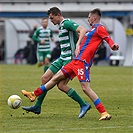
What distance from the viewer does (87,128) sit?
9.58 metres

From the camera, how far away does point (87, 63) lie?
10.7 metres

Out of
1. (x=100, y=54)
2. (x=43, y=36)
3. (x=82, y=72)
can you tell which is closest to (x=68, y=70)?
(x=82, y=72)

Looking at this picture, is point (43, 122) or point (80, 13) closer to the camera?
point (43, 122)

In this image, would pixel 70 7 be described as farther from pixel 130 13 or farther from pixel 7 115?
pixel 7 115

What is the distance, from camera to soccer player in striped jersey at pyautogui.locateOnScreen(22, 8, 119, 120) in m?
10.6

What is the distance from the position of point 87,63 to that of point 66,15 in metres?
34.4

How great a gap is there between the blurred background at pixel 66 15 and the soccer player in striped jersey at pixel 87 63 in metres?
25.5

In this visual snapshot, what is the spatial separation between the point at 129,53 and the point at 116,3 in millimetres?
6536

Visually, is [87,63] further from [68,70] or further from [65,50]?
[65,50]

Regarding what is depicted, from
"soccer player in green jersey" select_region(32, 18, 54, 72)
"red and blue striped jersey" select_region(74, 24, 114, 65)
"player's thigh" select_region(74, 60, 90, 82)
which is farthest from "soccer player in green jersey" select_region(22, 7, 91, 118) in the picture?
"soccer player in green jersey" select_region(32, 18, 54, 72)

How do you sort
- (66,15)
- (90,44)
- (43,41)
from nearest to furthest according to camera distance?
1. (90,44)
2. (43,41)
3. (66,15)

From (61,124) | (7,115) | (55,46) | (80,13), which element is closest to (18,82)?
(7,115)

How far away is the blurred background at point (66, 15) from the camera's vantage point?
3709 centimetres

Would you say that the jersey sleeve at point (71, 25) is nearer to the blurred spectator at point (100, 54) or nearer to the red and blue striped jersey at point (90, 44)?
the red and blue striped jersey at point (90, 44)
